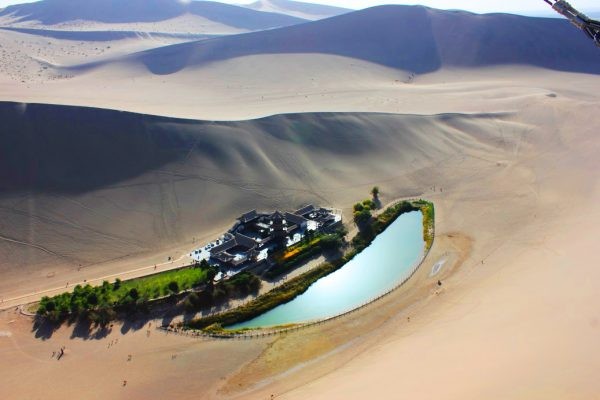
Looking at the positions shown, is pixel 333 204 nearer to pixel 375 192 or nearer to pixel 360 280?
pixel 375 192

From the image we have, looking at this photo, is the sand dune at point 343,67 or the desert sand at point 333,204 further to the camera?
the sand dune at point 343,67

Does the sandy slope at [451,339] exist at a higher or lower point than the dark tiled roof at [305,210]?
lower

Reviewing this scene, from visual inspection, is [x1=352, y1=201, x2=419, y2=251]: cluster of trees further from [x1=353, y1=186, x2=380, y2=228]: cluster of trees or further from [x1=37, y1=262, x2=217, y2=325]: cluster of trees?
[x1=37, y1=262, x2=217, y2=325]: cluster of trees

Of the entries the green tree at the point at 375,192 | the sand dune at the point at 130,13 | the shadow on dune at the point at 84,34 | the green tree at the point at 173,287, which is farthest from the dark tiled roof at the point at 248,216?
the sand dune at the point at 130,13

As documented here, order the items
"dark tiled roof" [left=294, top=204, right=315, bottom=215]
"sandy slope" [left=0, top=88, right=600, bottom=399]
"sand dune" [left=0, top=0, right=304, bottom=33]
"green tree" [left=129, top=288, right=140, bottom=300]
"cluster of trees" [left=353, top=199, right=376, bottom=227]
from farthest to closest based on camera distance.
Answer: "sand dune" [left=0, top=0, right=304, bottom=33]
"dark tiled roof" [left=294, top=204, right=315, bottom=215]
"cluster of trees" [left=353, top=199, right=376, bottom=227]
"green tree" [left=129, top=288, right=140, bottom=300]
"sandy slope" [left=0, top=88, right=600, bottom=399]

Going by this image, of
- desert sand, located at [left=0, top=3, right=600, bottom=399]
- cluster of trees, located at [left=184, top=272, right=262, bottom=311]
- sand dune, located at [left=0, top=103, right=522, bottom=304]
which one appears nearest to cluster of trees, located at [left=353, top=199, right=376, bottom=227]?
desert sand, located at [left=0, top=3, right=600, bottom=399]

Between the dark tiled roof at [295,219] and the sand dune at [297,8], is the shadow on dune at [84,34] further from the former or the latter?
the dark tiled roof at [295,219]

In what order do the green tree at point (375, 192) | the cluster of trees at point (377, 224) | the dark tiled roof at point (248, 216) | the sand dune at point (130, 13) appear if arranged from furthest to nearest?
the sand dune at point (130, 13) → the green tree at point (375, 192) → the dark tiled roof at point (248, 216) → the cluster of trees at point (377, 224)

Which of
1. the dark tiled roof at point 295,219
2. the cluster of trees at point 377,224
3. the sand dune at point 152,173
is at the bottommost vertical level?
the cluster of trees at point 377,224
